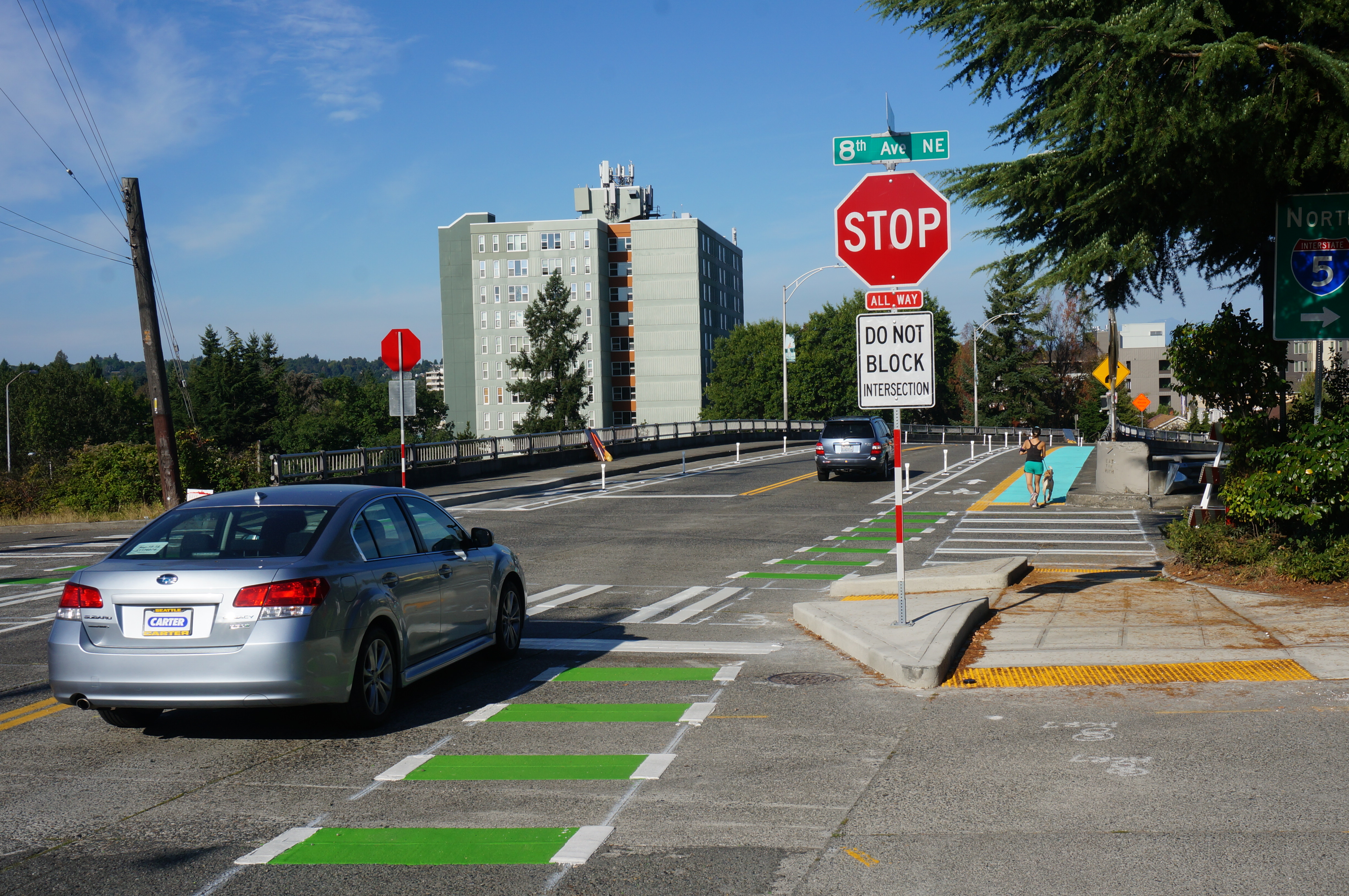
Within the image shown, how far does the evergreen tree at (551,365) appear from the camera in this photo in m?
112

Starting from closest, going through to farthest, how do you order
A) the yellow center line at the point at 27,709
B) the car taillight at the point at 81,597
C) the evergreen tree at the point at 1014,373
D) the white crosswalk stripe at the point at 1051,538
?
the car taillight at the point at 81,597 → the yellow center line at the point at 27,709 → the white crosswalk stripe at the point at 1051,538 → the evergreen tree at the point at 1014,373

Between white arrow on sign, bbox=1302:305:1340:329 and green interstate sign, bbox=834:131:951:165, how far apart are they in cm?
478

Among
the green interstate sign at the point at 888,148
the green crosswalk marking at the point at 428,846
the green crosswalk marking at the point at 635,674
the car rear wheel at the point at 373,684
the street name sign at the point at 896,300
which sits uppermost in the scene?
the green interstate sign at the point at 888,148

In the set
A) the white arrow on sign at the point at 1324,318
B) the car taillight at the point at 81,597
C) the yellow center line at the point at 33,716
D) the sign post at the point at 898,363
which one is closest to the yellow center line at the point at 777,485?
the white arrow on sign at the point at 1324,318

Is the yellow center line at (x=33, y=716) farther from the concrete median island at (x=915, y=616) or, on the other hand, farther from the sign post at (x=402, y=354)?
the sign post at (x=402, y=354)

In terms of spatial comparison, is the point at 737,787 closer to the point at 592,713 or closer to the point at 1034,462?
the point at 592,713

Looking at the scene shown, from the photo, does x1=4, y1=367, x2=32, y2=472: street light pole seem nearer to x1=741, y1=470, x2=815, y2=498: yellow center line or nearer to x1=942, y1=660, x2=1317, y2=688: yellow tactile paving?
x1=741, y1=470, x2=815, y2=498: yellow center line

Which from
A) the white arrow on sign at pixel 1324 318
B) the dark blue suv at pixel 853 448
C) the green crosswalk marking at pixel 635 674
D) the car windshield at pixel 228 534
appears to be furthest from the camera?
the dark blue suv at pixel 853 448

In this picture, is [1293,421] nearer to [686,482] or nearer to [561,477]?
[686,482]

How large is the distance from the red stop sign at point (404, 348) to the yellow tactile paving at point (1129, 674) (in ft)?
63.1

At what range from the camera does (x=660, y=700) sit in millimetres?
8008

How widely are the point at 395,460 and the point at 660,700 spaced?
84.8ft

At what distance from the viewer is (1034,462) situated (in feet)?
79.0

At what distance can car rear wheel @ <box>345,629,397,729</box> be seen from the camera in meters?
7.00
